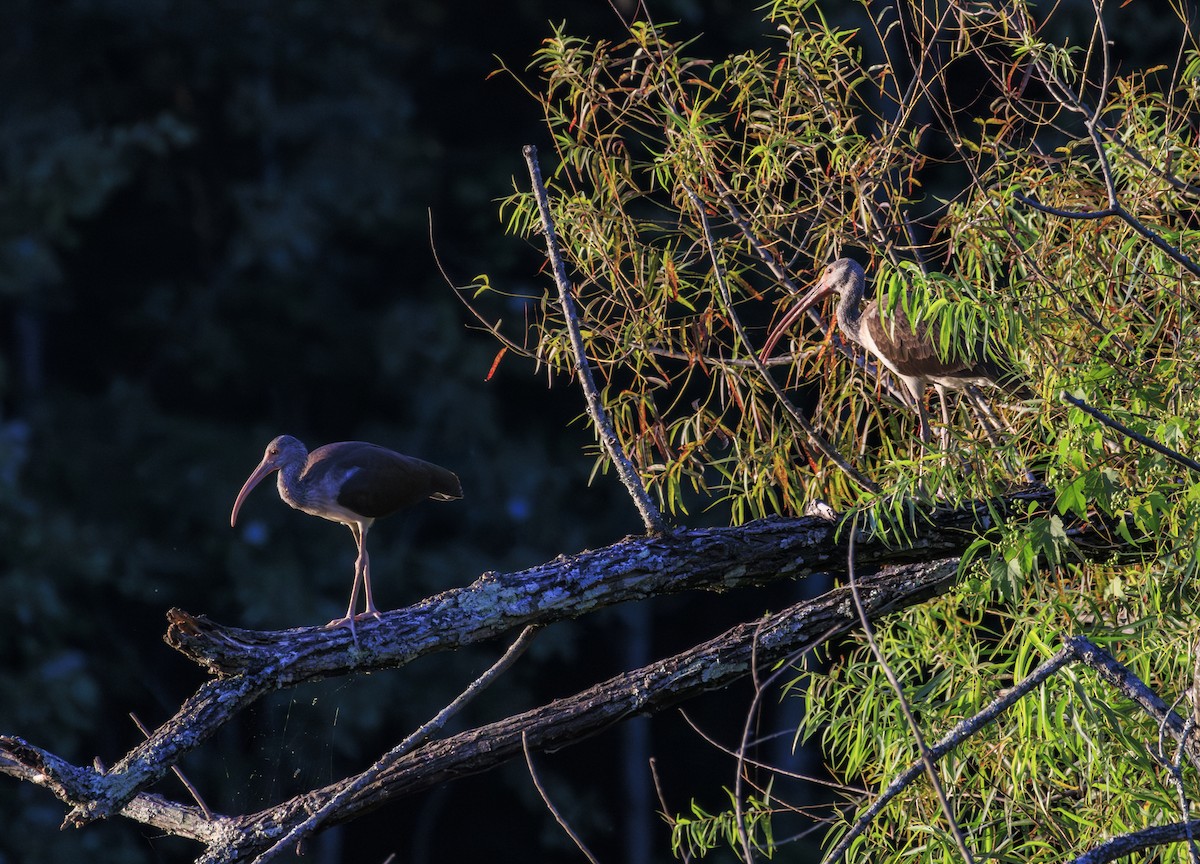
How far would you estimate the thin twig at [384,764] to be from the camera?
3.10 meters

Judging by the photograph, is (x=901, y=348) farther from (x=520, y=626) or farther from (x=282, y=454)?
(x=282, y=454)

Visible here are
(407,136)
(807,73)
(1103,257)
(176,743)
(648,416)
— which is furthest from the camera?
(407,136)

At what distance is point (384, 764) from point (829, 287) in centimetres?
203

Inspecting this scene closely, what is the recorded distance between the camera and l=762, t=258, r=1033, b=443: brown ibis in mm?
4277

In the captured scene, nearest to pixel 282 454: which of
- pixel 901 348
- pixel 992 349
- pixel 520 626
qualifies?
pixel 520 626

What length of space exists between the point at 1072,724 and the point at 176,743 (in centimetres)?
198

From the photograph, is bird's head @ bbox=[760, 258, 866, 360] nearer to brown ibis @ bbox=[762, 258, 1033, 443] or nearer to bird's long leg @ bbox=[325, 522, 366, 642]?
brown ibis @ bbox=[762, 258, 1033, 443]

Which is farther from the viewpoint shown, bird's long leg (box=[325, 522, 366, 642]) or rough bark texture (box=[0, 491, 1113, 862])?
bird's long leg (box=[325, 522, 366, 642])

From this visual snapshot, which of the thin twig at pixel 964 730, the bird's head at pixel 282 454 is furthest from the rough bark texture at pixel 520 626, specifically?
the bird's head at pixel 282 454

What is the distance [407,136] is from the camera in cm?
1111

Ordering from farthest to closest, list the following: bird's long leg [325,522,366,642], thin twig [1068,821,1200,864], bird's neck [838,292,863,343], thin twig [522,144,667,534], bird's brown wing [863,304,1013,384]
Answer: bird's neck [838,292,863,343] → bird's brown wing [863,304,1013,384] → thin twig [522,144,667,534] → bird's long leg [325,522,366,642] → thin twig [1068,821,1200,864]

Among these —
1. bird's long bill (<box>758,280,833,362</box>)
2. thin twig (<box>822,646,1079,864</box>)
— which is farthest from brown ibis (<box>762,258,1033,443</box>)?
thin twig (<box>822,646,1079,864</box>)

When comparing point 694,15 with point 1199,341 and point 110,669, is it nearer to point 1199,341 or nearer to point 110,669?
point 110,669

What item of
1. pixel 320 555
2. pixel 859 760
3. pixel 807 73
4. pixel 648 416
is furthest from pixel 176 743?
pixel 320 555
